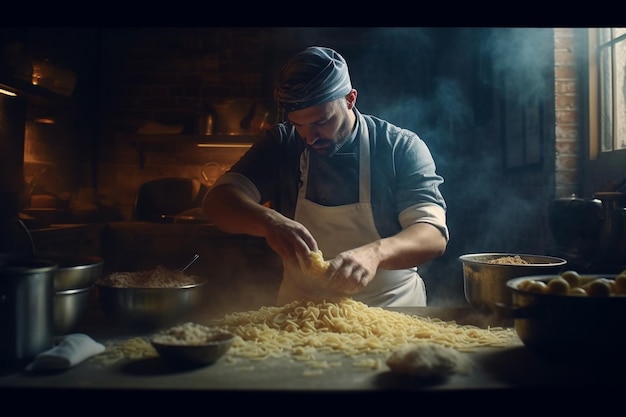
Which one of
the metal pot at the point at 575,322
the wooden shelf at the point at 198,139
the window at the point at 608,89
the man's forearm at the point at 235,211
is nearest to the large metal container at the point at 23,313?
the man's forearm at the point at 235,211

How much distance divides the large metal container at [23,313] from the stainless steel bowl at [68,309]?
7.3 inches

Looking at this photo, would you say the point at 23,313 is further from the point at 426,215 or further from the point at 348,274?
the point at 426,215

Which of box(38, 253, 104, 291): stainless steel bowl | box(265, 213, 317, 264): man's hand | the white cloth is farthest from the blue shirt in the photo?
the white cloth

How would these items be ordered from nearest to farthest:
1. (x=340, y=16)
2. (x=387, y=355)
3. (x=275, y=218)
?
1. (x=340, y=16)
2. (x=387, y=355)
3. (x=275, y=218)

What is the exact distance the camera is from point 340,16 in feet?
5.05

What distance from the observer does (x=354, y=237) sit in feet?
9.52

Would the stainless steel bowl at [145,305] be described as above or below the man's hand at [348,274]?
below

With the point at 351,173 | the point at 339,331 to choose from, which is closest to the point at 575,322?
the point at 339,331

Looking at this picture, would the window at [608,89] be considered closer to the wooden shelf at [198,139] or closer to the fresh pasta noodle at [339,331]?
the fresh pasta noodle at [339,331]

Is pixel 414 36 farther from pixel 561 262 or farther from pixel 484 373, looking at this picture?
pixel 484 373

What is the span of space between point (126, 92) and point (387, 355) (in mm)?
5690

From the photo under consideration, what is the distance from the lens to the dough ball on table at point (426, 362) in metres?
1.45

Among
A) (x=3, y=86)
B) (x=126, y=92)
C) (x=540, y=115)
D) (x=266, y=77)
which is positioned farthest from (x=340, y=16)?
(x=126, y=92)

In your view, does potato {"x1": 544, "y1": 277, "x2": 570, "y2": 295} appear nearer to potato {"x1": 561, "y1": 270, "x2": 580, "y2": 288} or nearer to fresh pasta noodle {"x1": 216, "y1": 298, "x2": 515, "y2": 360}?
potato {"x1": 561, "y1": 270, "x2": 580, "y2": 288}
